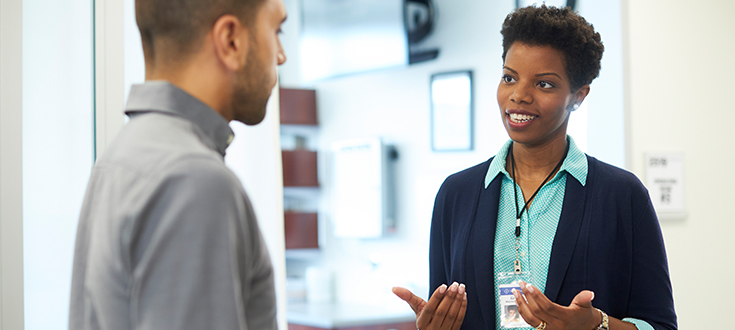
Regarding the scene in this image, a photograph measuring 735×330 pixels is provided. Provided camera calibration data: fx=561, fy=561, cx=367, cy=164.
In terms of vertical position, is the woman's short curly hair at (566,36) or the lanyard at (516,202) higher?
the woman's short curly hair at (566,36)

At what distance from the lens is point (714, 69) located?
7.84ft

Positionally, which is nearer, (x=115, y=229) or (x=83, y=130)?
(x=115, y=229)

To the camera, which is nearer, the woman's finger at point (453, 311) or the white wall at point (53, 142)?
the woman's finger at point (453, 311)

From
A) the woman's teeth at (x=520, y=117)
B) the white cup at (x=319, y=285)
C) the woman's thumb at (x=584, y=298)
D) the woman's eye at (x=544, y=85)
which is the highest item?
the woman's eye at (x=544, y=85)

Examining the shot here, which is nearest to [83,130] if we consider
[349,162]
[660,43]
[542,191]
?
[542,191]

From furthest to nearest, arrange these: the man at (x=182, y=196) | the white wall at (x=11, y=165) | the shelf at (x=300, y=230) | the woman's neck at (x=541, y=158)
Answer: the shelf at (x=300, y=230), the woman's neck at (x=541, y=158), the white wall at (x=11, y=165), the man at (x=182, y=196)

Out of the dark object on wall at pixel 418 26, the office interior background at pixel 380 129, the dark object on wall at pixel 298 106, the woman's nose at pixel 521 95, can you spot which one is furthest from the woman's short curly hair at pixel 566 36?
the dark object on wall at pixel 298 106

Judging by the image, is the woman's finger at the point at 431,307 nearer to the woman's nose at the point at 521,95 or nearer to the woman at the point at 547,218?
the woman at the point at 547,218

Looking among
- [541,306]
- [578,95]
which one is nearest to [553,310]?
[541,306]

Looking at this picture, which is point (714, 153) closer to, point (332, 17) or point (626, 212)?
point (626, 212)

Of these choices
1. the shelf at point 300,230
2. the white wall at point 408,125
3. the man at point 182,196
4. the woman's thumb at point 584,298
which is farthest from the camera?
the shelf at point 300,230

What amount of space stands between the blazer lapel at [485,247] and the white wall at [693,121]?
4.05 ft

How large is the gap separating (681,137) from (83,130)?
7.31ft

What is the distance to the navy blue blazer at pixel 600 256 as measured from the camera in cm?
118
